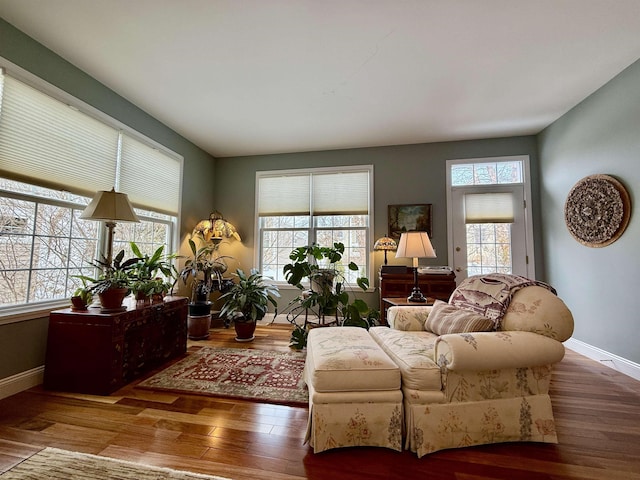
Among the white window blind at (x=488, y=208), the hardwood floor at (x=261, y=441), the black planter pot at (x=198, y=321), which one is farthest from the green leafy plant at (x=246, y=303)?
the white window blind at (x=488, y=208)

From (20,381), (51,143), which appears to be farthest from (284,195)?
(20,381)

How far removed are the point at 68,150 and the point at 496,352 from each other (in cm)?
354

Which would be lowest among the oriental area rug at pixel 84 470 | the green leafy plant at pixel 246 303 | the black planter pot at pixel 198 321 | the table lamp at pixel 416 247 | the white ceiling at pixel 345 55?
the oriental area rug at pixel 84 470

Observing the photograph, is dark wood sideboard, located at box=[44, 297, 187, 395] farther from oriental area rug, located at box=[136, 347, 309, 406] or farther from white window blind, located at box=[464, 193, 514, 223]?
white window blind, located at box=[464, 193, 514, 223]

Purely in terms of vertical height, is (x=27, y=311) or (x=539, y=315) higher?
(x=539, y=315)

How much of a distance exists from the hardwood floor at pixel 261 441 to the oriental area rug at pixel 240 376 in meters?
0.09

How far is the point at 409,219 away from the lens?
4.04 metres

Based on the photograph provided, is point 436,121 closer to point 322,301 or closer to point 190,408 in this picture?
point 322,301

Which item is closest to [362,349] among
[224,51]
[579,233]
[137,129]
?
[224,51]

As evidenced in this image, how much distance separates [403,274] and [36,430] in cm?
339

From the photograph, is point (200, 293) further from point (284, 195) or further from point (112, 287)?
point (284, 195)

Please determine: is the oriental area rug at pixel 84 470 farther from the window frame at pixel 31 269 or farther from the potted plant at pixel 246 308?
the potted plant at pixel 246 308

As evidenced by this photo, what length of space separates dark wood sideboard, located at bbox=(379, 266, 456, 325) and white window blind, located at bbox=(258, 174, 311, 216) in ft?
5.47

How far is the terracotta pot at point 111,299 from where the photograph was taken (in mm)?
2141
